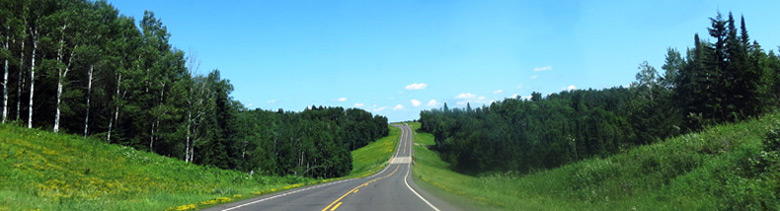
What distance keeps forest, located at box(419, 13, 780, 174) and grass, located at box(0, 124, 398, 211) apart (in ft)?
75.6

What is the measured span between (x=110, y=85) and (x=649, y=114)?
8163cm

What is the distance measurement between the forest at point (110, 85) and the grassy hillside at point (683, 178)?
118 ft

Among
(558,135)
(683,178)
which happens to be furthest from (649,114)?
(683,178)

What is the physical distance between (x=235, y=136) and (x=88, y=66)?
23.7 meters

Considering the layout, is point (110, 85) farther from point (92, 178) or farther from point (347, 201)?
point (347, 201)

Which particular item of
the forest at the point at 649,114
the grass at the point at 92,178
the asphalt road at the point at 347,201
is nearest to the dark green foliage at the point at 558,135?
the forest at the point at 649,114

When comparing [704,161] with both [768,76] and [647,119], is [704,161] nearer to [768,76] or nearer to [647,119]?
[768,76]

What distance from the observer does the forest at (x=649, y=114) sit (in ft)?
152

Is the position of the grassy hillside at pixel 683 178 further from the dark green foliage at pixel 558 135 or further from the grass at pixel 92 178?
the dark green foliage at pixel 558 135

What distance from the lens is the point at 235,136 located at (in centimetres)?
5919

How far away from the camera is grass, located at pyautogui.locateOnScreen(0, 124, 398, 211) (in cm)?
1527

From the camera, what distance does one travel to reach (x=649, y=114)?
239 ft

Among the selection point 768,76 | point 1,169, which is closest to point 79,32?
point 1,169

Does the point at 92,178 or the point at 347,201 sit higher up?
the point at 92,178
